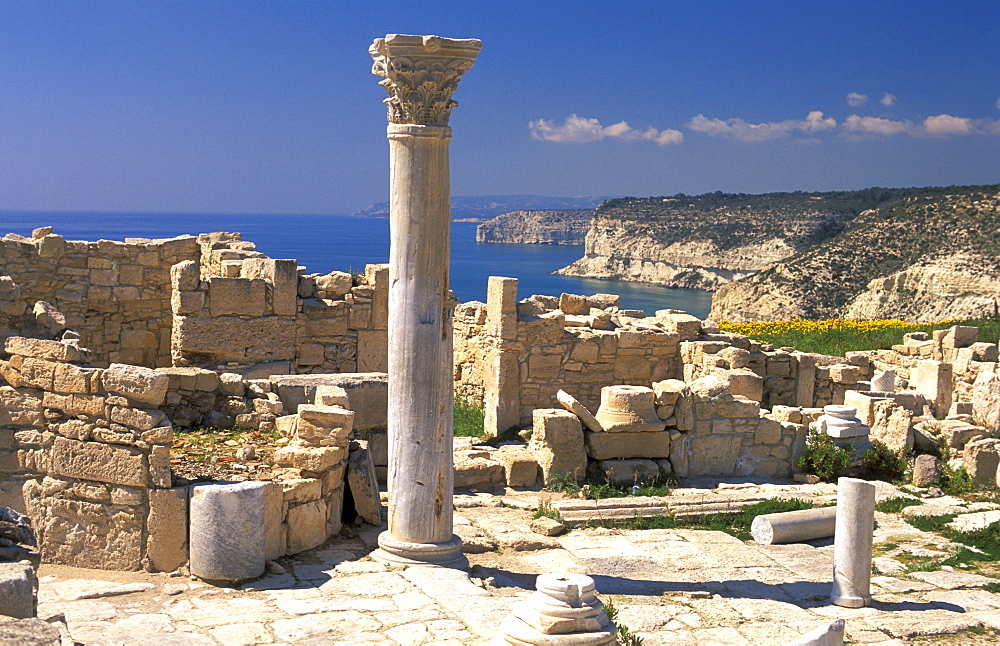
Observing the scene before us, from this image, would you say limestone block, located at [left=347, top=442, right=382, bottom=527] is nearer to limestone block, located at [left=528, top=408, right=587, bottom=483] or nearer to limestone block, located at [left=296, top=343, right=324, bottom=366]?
limestone block, located at [left=528, top=408, right=587, bottom=483]

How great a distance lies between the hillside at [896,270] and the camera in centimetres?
3844

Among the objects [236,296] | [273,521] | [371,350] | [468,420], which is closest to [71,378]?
[273,521]

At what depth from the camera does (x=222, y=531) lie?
7590mm

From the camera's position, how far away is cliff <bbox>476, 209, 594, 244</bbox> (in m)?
174

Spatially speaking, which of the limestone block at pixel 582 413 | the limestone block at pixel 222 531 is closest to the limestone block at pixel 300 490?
the limestone block at pixel 222 531

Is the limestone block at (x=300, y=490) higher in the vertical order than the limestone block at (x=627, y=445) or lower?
higher

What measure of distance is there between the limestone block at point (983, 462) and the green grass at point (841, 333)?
854 cm

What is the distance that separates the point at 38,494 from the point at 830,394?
12516 mm

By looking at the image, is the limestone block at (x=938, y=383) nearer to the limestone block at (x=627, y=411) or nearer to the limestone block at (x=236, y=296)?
the limestone block at (x=627, y=411)

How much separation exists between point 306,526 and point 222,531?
35.5 inches

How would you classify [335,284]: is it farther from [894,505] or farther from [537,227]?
[537,227]

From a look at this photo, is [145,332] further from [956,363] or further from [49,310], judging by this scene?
[956,363]

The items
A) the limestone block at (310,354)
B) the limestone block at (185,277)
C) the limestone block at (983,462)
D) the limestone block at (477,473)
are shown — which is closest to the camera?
the limestone block at (477,473)

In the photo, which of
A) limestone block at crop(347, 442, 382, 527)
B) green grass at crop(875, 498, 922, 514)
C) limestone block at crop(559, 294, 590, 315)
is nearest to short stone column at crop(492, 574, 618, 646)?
limestone block at crop(347, 442, 382, 527)
